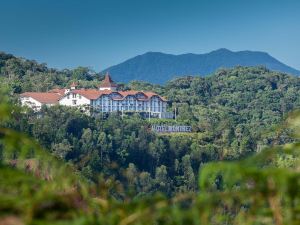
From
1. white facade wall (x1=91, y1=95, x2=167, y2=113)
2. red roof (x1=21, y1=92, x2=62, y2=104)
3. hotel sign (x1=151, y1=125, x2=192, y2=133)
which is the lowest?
hotel sign (x1=151, y1=125, x2=192, y2=133)

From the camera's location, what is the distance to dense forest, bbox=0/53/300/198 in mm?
45656

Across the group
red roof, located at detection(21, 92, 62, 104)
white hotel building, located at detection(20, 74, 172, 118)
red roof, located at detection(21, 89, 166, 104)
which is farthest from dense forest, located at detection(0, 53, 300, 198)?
red roof, located at detection(21, 89, 166, 104)

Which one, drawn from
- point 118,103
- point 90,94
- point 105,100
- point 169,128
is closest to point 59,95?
point 90,94

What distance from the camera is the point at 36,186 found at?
2.14 feet

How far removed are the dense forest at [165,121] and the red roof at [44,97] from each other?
1.26 metres

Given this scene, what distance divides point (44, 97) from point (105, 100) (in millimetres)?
5940

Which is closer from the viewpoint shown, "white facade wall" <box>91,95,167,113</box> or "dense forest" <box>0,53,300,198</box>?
"dense forest" <box>0,53,300,198</box>

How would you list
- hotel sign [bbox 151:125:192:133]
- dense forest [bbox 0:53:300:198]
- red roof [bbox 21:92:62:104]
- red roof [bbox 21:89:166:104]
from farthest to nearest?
hotel sign [bbox 151:125:192:133], red roof [bbox 21:89:166:104], red roof [bbox 21:92:62:104], dense forest [bbox 0:53:300:198]

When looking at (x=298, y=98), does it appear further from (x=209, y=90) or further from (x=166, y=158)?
(x=166, y=158)

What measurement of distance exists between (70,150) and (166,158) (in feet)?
26.4

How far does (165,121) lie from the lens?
56.5m

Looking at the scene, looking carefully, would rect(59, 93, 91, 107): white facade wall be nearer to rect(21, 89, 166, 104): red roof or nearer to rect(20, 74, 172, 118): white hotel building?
rect(20, 74, 172, 118): white hotel building

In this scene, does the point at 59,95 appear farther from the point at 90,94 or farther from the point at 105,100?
the point at 105,100

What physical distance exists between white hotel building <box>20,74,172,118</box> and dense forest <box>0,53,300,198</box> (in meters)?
1.46
